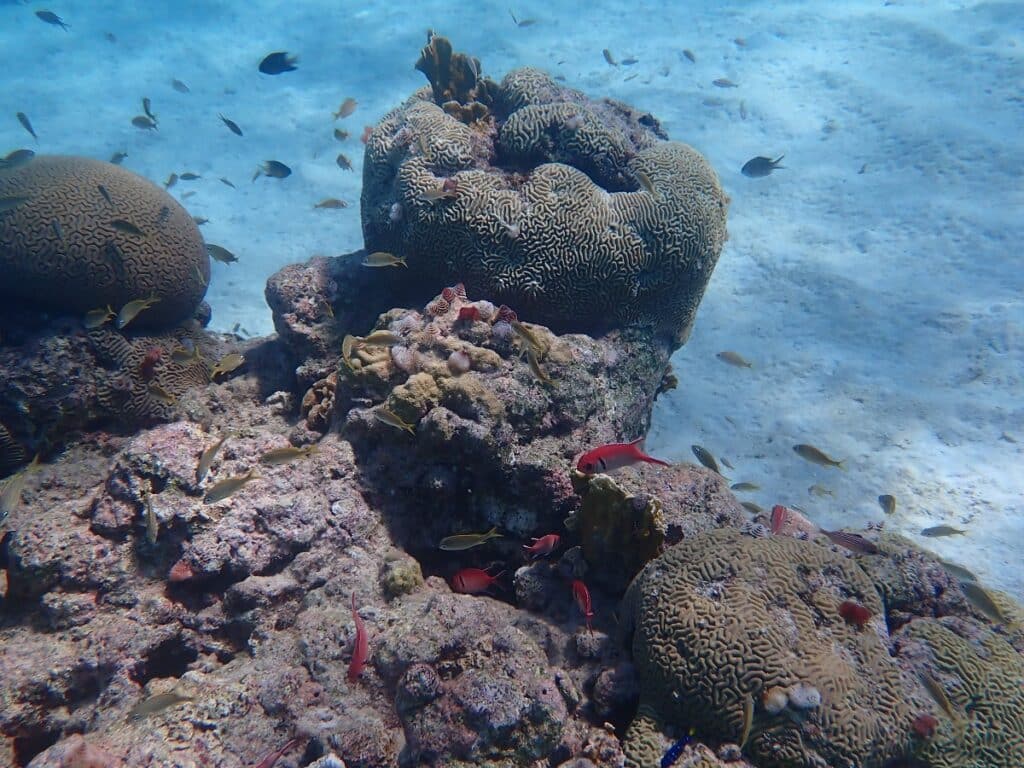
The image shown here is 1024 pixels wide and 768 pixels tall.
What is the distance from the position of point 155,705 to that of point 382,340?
2.96 meters

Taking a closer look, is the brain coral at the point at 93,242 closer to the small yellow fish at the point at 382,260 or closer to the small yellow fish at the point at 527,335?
the small yellow fish at the point at 382,260

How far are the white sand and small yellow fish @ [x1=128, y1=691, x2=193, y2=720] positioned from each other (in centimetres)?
684

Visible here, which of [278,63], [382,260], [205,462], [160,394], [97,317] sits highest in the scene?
[278,63]

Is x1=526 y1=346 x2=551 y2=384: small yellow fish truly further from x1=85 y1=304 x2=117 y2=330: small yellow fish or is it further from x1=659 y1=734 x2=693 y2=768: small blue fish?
x1=85 y1=304 x2=117 y2=330: small yellow fish

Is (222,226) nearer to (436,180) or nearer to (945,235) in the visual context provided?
(436,180)

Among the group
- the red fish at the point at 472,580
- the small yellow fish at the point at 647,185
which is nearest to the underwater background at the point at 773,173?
the small yellow fish at the point at 647,185

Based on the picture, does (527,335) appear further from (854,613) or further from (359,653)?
(854,613)

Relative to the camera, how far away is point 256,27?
25.1 meters

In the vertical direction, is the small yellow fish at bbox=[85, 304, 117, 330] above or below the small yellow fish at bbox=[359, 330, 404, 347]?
below

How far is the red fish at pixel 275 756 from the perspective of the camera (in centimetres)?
296

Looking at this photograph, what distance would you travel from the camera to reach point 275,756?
301 cm

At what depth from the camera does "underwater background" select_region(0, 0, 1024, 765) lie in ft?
27.3

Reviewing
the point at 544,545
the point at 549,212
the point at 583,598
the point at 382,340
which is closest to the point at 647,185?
the point at 549,212

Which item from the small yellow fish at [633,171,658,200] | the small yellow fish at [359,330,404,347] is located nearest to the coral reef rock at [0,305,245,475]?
the small yellow fish at [359,330,404,347]
